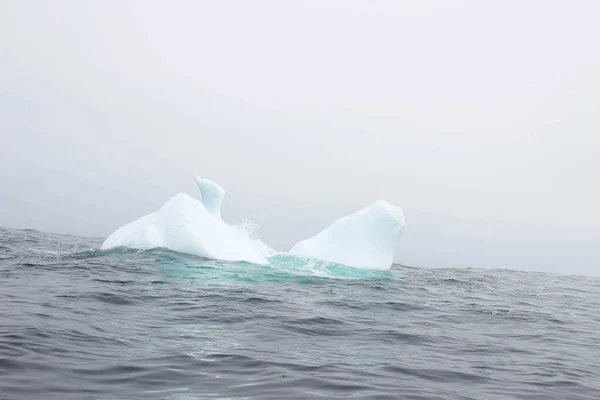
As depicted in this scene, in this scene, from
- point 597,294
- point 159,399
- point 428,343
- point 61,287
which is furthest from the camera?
point 597,294

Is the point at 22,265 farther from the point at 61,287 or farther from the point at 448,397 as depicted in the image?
the point at 448,397

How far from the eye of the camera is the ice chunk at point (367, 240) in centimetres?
1997

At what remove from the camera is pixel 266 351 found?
21.0ft

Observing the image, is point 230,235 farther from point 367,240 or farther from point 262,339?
point 262,339

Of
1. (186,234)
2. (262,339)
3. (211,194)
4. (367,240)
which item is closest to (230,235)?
(186,234)

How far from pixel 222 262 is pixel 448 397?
11049 mm

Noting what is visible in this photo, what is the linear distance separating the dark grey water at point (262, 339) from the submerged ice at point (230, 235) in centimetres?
310

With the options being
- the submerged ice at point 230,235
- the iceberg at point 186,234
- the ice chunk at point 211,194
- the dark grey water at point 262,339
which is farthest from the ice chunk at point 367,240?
the dark grey water at point 262,339

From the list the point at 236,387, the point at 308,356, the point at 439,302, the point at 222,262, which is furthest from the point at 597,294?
the point at 236,387

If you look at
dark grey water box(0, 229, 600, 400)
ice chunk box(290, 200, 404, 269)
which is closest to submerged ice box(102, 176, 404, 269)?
ice chunk box(290, 200, 404, 269)

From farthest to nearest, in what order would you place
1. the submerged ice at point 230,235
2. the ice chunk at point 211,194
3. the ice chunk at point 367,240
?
the ice chunk at point 367,240
the ice chunk at point 211,194
the submerged ice at point 230,235

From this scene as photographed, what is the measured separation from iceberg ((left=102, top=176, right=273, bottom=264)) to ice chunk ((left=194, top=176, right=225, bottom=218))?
151cm

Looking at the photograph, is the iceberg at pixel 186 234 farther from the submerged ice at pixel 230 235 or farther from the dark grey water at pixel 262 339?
the dark grey water at pixel 262 339

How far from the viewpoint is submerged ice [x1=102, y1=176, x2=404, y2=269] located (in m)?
16.5
